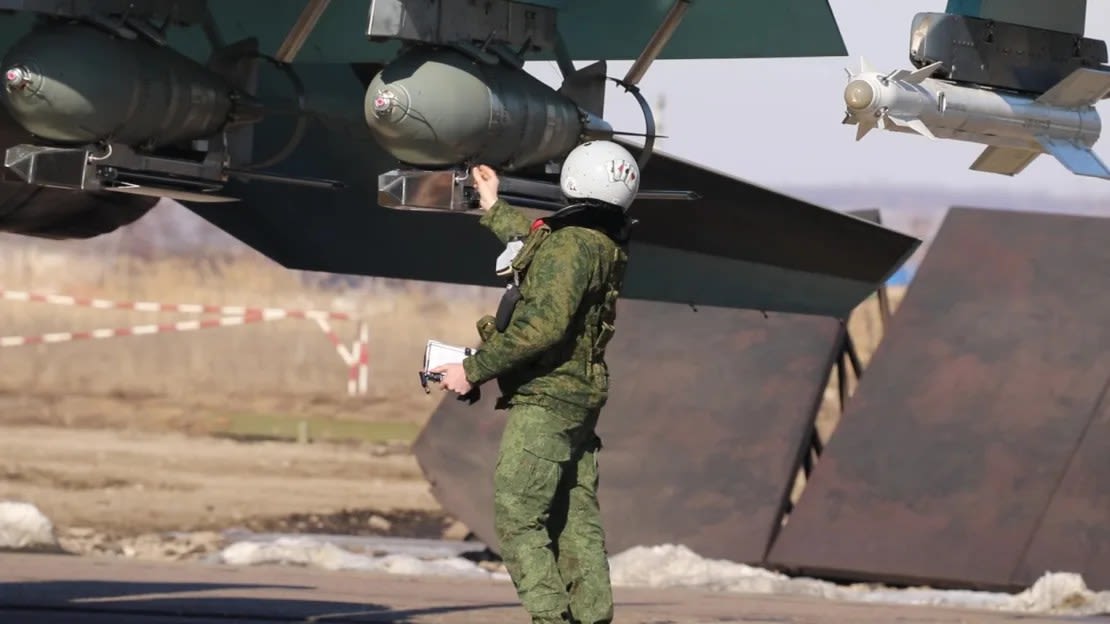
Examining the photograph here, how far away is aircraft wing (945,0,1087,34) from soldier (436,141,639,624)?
5.79ft

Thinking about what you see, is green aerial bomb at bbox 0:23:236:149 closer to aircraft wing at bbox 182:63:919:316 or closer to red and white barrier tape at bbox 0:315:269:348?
aircraft wing at bbox 182:63:919:316

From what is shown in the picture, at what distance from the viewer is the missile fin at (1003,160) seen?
26.3 ft

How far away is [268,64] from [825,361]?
5536 mm

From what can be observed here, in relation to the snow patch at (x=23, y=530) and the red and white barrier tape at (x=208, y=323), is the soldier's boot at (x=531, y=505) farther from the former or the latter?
the red and white barrier tape at (x=208, y=323)

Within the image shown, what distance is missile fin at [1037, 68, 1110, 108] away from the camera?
7613 millimetres

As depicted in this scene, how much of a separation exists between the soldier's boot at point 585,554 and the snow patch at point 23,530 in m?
6.45

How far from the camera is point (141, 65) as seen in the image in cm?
660

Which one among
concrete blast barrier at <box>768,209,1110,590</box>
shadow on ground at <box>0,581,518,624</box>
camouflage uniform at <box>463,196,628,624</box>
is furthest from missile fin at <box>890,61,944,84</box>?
concrete blast barrier at <box>768,209,1110,590</box>

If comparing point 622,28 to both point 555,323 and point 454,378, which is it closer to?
point 555,323

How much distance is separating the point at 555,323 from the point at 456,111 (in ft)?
2.57

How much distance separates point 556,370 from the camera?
21.4 feet

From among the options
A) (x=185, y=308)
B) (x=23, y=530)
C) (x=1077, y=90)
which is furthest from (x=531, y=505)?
(x=185, y=308)

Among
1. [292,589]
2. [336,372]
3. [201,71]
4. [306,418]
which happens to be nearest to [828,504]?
[292,589]

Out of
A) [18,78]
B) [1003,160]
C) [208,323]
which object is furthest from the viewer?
[208,323]
